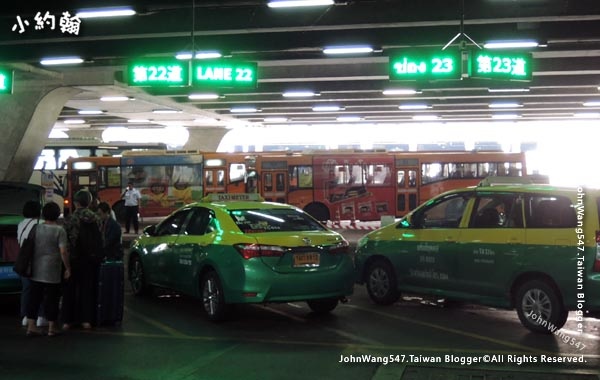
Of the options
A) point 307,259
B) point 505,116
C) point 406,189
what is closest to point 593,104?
point 505,116

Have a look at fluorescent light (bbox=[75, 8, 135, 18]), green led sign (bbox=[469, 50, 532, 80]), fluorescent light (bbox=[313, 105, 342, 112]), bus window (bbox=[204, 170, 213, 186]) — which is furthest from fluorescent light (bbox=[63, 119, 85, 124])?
green led sign (bbox=[469, 50, 532, 80])

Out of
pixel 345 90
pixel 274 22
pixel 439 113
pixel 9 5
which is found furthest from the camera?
pixel 439 113

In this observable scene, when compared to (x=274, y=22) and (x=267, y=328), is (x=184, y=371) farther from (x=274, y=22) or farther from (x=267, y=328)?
(x=274, y=22)

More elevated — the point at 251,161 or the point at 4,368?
the point at 251,161

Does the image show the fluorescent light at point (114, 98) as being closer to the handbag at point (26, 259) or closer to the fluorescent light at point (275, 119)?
the fluorescent light at point (275, 119)

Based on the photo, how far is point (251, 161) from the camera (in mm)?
26734

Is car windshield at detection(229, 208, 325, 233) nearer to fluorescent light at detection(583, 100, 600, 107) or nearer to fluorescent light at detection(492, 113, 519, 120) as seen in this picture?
fluorescent light at detection(583, 100, 600, 107)

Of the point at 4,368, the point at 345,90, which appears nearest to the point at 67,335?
the point at 4,368

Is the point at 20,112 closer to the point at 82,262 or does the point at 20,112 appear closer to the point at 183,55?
the point at 183,55

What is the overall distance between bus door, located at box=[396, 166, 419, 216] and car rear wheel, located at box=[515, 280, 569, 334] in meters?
18.7

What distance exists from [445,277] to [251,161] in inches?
729

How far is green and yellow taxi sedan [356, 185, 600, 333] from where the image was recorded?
290 inches

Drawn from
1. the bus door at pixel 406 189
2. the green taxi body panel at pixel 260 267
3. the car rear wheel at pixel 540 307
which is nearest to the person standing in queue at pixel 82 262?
the green taxi body panel at pixel 260 267

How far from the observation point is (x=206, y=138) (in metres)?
41.6
